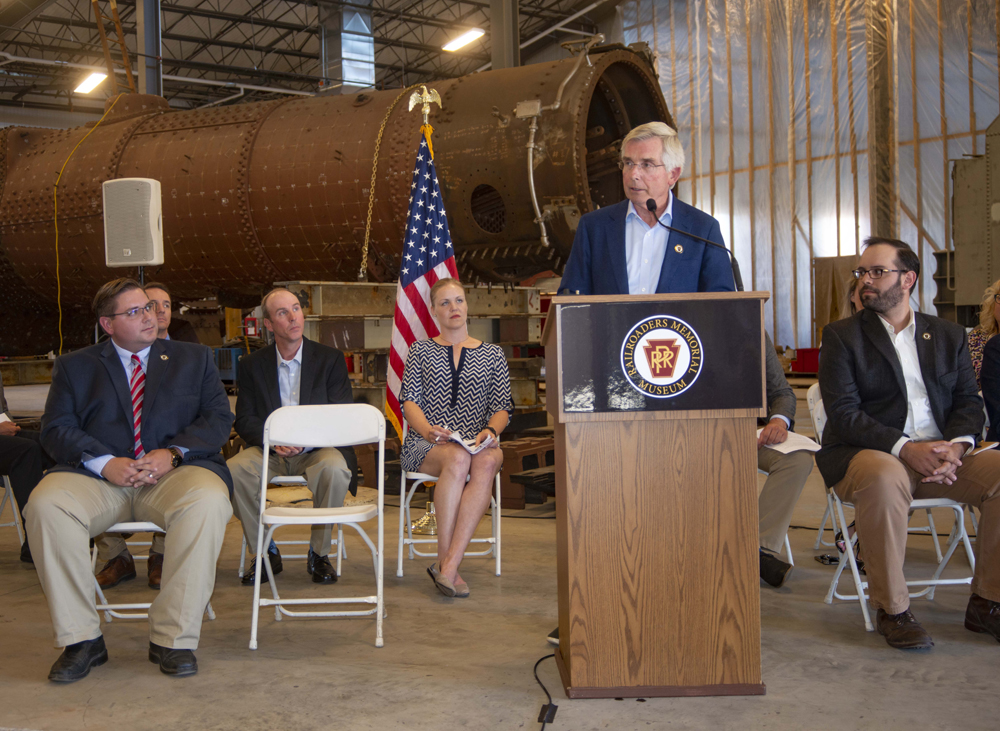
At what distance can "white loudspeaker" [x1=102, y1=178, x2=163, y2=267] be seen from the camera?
216 inches

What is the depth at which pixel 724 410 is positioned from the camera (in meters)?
2.34

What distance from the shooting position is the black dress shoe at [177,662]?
276 centimetres

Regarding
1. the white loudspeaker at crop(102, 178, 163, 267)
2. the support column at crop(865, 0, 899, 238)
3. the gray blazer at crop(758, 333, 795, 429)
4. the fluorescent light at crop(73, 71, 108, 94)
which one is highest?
the fluorescent light at crop(73, 71, 108, 94)

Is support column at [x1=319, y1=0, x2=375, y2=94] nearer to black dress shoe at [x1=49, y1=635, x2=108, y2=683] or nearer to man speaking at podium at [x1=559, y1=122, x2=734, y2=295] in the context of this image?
man speaking at podium at [x1=559, y1=122, x2=734, y2=295]

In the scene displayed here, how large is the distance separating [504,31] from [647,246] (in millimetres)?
10211

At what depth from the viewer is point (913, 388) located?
341 centimetres

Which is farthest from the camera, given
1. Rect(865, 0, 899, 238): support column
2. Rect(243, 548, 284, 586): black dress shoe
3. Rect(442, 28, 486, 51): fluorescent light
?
Rect(442, 28, 486, 51): fluorescent light

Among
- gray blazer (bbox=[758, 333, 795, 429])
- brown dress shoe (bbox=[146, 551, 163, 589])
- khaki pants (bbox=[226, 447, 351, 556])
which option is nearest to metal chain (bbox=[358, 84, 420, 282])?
khaki pants (bbox=[226, 447, 351, 556])

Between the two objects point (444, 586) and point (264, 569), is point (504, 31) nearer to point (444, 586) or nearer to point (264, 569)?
point (264, 569)

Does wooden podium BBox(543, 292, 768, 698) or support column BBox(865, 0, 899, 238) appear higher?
support column BBox(865, 0, 899, 238)

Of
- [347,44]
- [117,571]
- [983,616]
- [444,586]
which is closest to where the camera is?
[983,616]

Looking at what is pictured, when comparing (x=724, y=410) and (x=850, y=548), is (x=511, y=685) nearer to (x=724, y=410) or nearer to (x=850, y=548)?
(x=724, y=410)

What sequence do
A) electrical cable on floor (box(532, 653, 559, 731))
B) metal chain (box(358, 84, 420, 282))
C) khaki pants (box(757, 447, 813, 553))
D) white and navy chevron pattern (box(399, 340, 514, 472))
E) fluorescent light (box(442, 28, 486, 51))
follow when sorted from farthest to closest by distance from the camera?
1. fluorescent light (box(442, 28, 486, 51))
2. metal chain (box(358, 84, 420, 282))
3. white and navy chevron pattern (box(399, 340, 514, 472))
4. khaki pants (box(757, 447, 813, 553))
5. electrical cable on floor (box(532, 653, 559, 731))

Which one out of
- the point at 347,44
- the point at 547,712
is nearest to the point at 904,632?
the point at 547,712
